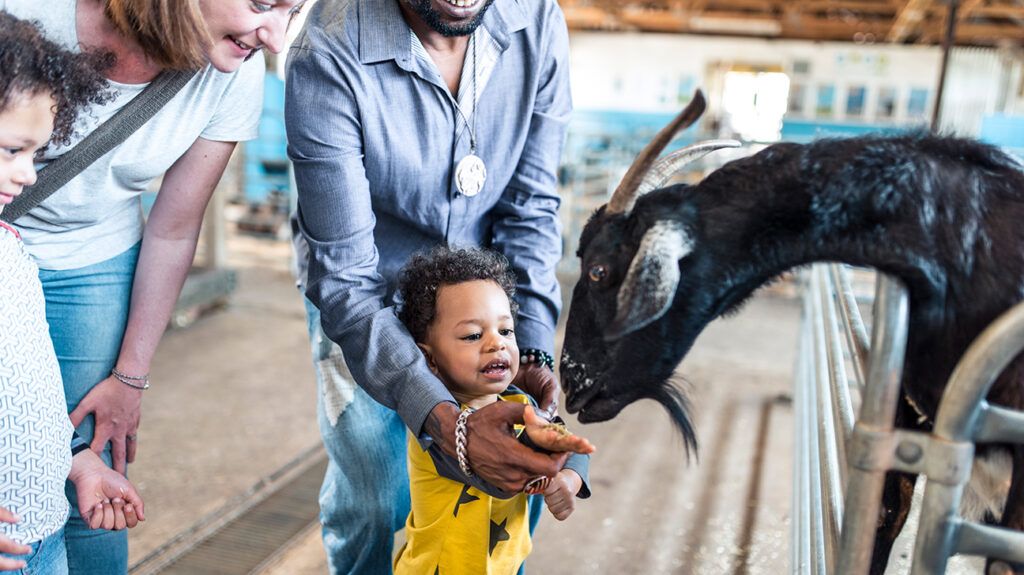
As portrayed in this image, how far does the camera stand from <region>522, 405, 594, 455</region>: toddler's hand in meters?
1.23

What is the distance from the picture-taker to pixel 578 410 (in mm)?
1608

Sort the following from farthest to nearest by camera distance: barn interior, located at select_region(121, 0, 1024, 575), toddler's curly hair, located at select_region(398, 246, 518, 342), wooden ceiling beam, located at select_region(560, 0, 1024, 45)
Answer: wooden ceiling beam, located at select_region(560, 0, 1024, 45) → barn interior, located at select_region(121, 0, 1024, 575) → toddler's curly hair, located at select_region(398, 246, 518, 342)

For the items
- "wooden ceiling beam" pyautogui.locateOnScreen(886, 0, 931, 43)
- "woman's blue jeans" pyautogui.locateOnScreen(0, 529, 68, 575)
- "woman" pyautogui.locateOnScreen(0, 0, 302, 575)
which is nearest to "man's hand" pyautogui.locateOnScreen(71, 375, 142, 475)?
"woman" pyautogui.locateOnScreen(0, 0, 302, 575)

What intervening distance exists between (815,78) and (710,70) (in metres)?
2.14

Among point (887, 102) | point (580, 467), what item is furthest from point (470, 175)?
point (887, 102)

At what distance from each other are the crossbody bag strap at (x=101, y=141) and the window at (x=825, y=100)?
18.2 m

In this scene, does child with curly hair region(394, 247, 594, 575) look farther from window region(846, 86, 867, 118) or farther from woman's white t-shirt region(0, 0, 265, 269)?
window region(846, 86, 867, 118)

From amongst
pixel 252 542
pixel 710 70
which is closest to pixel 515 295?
pixel 252 542

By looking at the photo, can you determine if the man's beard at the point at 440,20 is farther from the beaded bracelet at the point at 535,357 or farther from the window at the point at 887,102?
the window at the point at 887,102

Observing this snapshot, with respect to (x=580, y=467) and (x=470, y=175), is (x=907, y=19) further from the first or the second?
(x=580, y=467)

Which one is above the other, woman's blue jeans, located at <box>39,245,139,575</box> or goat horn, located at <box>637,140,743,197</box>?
goat horn, located at <box>637,140,743,197</box>

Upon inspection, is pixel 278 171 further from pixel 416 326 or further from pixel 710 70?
pixel 710 70

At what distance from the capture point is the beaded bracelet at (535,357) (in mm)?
1860

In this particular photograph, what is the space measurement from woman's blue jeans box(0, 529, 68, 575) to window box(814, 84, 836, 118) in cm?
1847
